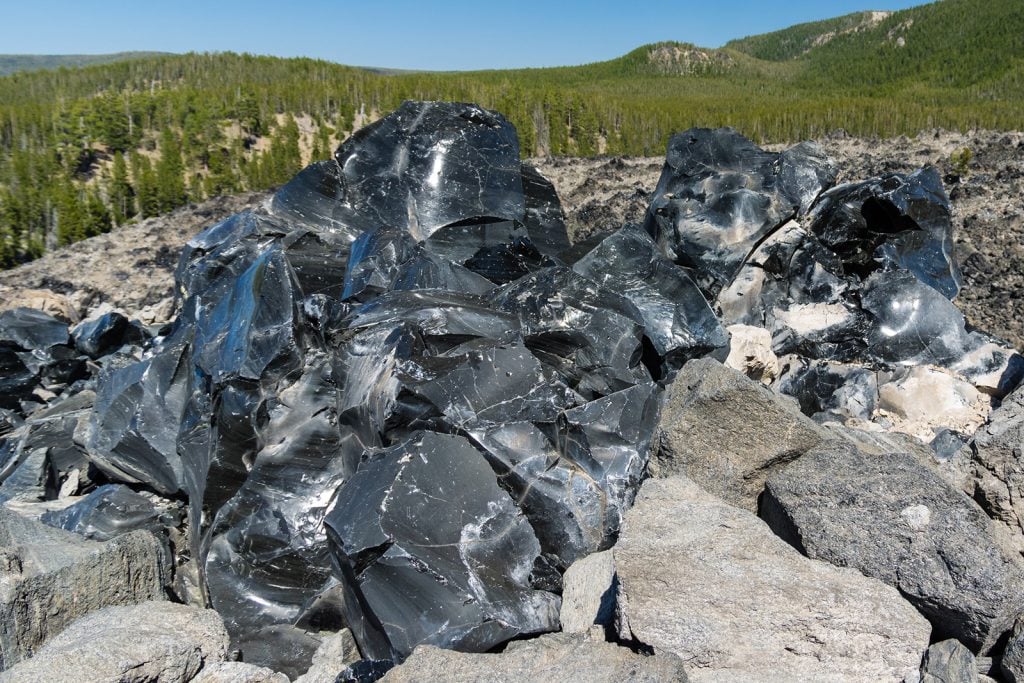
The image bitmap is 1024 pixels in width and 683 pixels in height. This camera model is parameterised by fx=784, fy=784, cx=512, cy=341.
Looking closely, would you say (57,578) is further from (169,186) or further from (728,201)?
(169,186)

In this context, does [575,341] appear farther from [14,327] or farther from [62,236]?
[62,236]

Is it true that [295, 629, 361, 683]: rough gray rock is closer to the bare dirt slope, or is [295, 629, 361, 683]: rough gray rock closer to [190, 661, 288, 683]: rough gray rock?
[190, 661, 288, 683]: rough gray rock

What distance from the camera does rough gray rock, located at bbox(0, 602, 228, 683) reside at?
2613 mm

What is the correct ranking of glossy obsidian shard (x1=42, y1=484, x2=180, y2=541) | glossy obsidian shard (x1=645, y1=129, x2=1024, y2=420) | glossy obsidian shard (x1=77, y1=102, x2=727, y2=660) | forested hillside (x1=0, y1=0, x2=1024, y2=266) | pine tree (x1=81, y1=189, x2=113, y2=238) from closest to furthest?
glossy obsidian shard (x1=77, y1=102, x2=727, y2=660)
glossy obsidian shard (x1=42, y1=484, x2=180, y2=541)
glossy obsidian shard (x1=645, y1=129, x2=1024, y2=420)
pine tree (x1=81, y1=189, x2=113, y2=238)
forested hillside (x1=0, y1=0, x2=1024, y2=266)

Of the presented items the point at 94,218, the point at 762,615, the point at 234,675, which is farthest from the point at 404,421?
the point at 94,218

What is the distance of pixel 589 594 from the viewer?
317 cm

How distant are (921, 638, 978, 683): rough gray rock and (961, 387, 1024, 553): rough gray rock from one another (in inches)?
27.3

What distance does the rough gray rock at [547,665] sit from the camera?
2279 mm

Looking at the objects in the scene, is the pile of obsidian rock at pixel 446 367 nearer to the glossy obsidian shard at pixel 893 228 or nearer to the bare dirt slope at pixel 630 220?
the glossy obsidian shard at pixel 893 228

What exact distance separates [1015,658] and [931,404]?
2.88 metres

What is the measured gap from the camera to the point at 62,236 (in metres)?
14.2

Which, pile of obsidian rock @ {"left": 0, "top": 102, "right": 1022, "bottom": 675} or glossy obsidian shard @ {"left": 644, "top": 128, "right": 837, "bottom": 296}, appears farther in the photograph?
glossy obsidian shard @ {"left": 644, "top": 128, "right": 837, "bottom": 296}

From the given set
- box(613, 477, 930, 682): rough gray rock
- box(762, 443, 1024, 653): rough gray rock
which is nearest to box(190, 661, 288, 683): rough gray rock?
box(613, 477, 930, 682): rough gray rock

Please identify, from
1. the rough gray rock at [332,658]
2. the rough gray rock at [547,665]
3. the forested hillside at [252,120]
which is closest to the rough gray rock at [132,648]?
the rough gray rock at [332,658]
